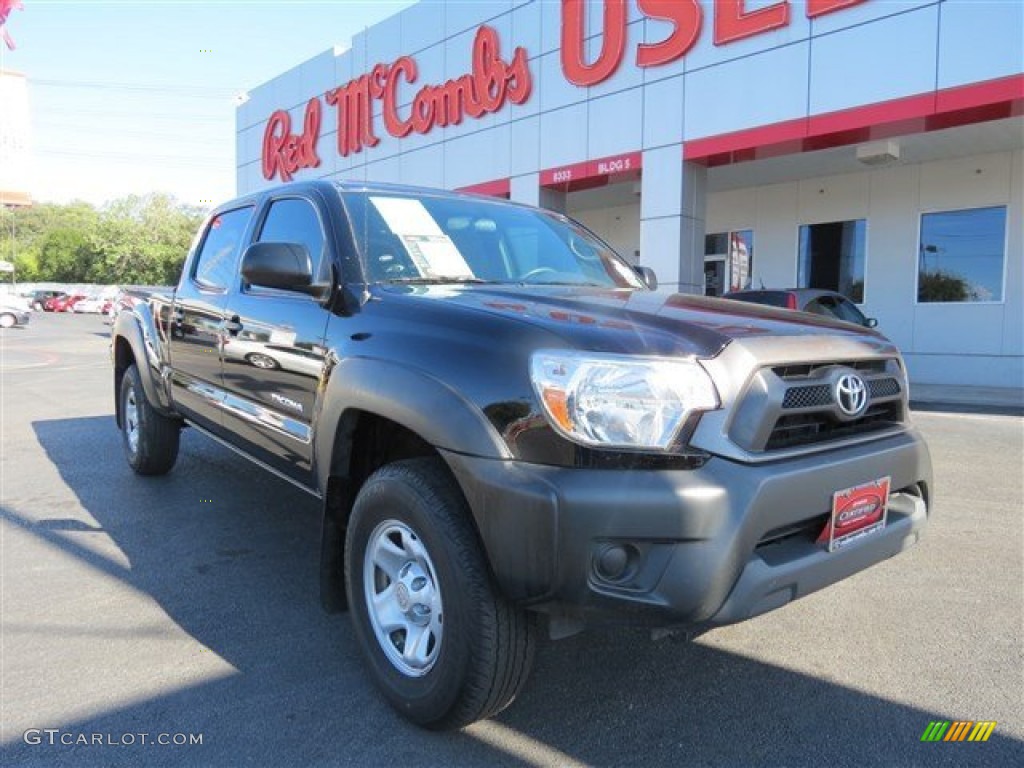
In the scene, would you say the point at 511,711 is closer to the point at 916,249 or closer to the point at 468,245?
the point at 468,245

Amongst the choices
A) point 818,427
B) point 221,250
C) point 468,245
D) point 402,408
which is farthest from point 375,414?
point 221,250

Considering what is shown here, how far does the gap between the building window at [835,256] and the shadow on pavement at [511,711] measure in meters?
14.3

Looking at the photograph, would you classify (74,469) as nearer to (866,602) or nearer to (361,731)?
(361,731)

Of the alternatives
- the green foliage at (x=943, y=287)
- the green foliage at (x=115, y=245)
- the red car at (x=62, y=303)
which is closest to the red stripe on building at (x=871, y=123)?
the green foliage at (x=943, y=287)

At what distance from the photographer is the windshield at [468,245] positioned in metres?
3.23

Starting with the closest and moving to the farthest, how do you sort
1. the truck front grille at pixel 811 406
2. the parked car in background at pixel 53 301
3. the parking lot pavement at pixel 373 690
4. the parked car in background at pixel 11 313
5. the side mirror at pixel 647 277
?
1. the truck front grille at pixel 811 406
2. the parking lot pavement at pixel 373 690
3. the side mirror at pixel 647 277
4. the parked car in background at pixel 11 313
5. the parked car in background at pixel 53 301

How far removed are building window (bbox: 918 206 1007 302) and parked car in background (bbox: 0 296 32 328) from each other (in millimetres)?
34541

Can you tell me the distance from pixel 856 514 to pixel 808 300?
7.97 m

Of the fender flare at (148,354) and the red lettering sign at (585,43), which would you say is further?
the red lettering sign at (585,43)

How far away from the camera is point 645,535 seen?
206cm

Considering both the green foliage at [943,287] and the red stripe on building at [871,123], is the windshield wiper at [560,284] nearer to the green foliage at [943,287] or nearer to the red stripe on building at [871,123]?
the red stripe on building at [871,123]

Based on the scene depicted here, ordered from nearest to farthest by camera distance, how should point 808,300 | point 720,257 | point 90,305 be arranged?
point 808,300, point 720,257, point 90,305

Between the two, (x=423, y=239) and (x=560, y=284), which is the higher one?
(x=423, y=239)

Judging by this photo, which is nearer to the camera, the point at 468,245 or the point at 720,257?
the point at 468,245
